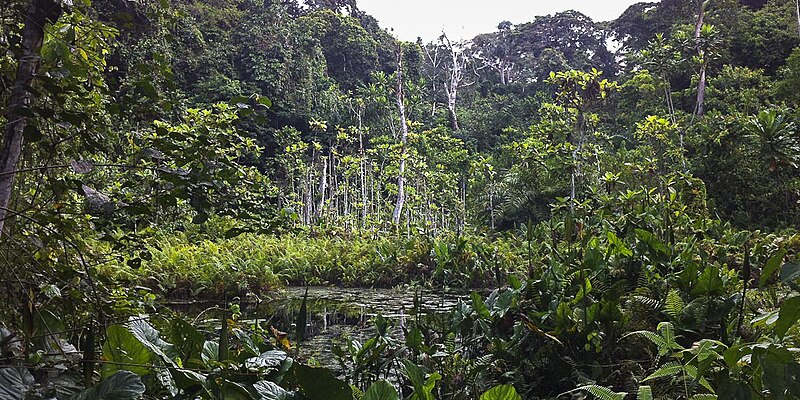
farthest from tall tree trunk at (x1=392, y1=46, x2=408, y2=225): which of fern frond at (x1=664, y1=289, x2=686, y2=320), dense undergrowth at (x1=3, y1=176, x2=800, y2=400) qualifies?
fern frond at (x1=664, y1=289, x2=686, y2=320)

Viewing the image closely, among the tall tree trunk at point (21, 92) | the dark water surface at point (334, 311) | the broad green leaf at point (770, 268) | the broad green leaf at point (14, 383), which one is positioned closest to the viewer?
the broad green leaf at point (14, 383)

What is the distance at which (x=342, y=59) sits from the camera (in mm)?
21781

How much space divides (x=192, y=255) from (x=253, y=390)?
7.16 m

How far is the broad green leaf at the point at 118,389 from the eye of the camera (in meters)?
0.71

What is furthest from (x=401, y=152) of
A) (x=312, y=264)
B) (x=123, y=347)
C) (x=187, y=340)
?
(x=123, y=347)

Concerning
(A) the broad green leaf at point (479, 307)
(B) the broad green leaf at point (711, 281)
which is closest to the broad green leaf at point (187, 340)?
(A) the broad green leaf at point (479, 307)

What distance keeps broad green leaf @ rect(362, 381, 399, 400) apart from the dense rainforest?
0.05ft

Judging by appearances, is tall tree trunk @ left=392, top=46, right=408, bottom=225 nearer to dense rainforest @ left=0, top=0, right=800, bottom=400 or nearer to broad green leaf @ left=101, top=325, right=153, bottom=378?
dense rainforest @ left=0, top=0, right=800, bottom=400

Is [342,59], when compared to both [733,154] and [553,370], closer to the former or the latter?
[733,154]

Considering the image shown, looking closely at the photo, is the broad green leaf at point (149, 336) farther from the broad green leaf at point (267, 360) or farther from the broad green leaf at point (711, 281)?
the broad green leaf at point (711, 281)

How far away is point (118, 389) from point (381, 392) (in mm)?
454

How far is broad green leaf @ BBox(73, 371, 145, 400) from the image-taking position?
707mm

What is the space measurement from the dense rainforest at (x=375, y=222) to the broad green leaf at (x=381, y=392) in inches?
0.6

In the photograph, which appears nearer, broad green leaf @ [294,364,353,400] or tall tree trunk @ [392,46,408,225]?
broad green leaf @ [294,364,353,400]
